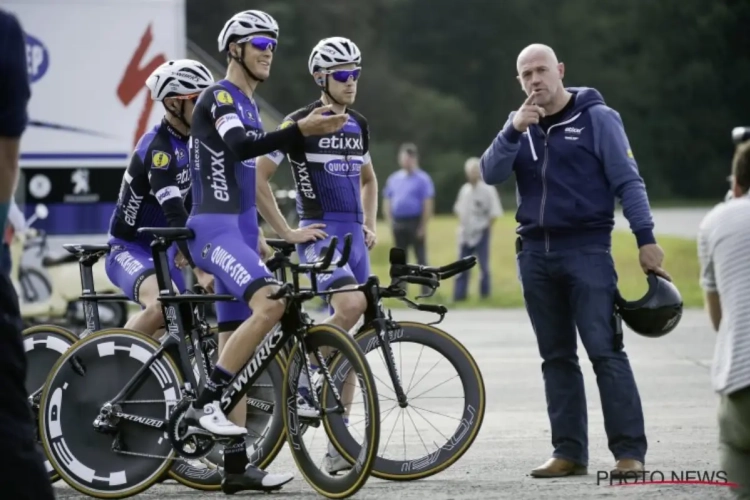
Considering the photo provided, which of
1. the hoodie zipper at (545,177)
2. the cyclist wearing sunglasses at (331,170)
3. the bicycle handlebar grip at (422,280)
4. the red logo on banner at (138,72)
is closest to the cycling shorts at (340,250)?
the cyclist wearing sunglasses at (331,170)

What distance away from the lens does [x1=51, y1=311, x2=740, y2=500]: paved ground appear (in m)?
7.24

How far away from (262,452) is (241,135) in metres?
1.60

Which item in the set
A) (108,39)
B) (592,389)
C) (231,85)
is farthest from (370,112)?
(231,85)

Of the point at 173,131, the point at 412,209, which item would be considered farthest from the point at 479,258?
the point at 173,131

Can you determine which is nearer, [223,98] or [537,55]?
[223,98]

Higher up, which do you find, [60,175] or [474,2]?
[474,2]

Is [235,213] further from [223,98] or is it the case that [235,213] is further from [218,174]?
[223,98]

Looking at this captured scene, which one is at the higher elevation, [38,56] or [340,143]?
[38,56]

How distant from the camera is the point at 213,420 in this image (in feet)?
23.1

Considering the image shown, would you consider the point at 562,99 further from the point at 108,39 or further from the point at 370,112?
the point at 370,112

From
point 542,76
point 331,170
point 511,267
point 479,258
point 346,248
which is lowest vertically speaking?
point 511,267

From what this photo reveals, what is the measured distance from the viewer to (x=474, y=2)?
81.5 metres

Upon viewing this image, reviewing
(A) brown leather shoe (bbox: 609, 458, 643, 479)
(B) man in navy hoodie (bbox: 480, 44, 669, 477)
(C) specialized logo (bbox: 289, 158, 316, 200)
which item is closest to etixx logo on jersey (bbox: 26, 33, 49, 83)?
(C) specialized logo (bbox: 289, 158, 316, 200)

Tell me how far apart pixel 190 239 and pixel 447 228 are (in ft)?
126
